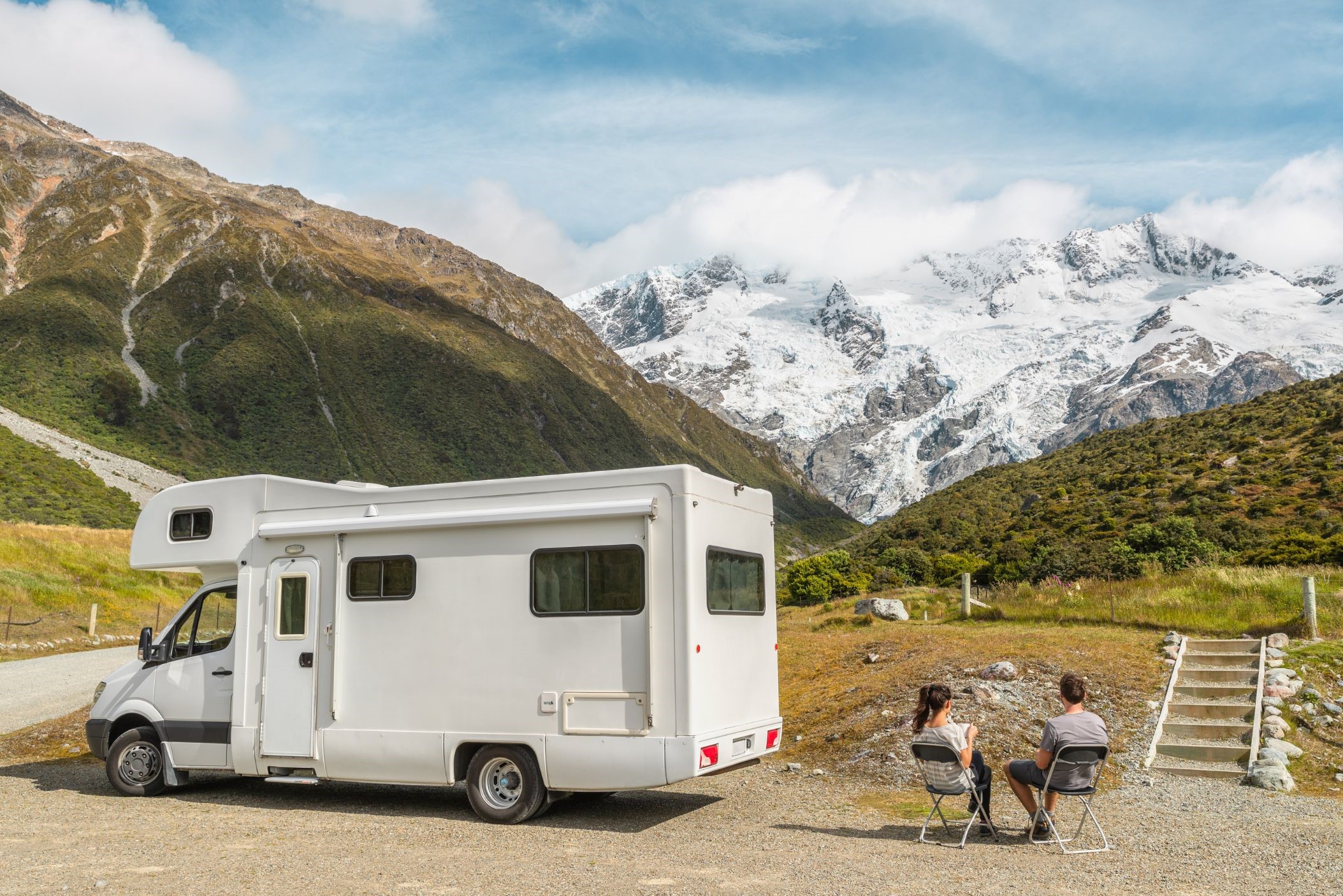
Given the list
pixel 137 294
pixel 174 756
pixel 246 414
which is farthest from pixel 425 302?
pixel 174 756

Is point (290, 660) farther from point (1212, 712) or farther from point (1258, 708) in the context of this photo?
point (1258, 708)

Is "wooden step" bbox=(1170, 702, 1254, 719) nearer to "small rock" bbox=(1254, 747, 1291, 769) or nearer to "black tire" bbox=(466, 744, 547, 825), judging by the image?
"small rock" bbox=(1254, 747, 1291, 769)

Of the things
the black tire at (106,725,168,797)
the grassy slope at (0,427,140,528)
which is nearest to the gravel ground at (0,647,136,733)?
the black tire at (106,725,168,797)

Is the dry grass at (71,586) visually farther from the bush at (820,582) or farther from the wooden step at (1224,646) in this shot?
the wooden step at (1224,646)

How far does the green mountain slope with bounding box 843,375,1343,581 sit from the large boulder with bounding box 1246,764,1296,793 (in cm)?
1858

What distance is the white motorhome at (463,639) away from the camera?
32.5 ft

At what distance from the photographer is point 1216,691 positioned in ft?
47.3

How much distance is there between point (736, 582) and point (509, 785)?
296cm

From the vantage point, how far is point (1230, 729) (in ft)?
43.1

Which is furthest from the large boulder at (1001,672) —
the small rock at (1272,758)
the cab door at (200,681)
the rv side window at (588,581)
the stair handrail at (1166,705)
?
the cab door at (200,681)

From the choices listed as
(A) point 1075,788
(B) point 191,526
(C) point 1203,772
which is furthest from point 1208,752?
(B) point 191,526

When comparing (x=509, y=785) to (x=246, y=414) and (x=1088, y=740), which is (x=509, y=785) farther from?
(x=246, y=414)

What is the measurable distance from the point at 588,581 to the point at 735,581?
63.2 inches

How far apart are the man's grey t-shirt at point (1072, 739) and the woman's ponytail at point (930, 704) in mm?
862
